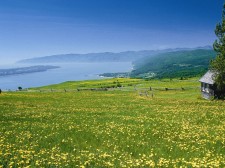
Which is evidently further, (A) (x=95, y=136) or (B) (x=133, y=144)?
(A) (x=95, y=136)

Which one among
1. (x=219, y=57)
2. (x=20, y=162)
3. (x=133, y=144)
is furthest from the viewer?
(x=219, y=57)

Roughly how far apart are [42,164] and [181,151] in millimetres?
7093

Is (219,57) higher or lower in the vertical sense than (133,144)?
higher

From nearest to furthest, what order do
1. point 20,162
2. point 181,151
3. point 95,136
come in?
point 20,162 < point 181,151 < point 95,136

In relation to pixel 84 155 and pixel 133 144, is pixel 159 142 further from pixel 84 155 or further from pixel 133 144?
pixel 84 155

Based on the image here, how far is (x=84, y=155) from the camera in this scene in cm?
1348

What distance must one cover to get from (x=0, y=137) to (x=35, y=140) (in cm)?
207

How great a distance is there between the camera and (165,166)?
11.9m

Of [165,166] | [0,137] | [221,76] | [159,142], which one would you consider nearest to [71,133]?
[0,137]

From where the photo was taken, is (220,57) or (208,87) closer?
(220,57)

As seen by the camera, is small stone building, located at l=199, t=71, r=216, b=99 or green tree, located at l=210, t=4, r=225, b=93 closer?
green tree, located at l=210, t=4, r=225, b=93

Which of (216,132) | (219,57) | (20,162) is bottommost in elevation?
(216,132)

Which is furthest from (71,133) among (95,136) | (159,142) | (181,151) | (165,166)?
(165,166)

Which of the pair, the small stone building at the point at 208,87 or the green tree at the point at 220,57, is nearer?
the green tree at the point at 220,57
